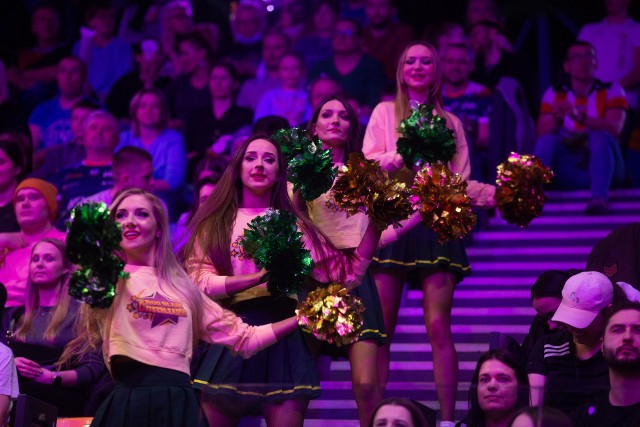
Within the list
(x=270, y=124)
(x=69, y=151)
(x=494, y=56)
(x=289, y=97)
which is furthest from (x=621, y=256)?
(x=69, y=151)

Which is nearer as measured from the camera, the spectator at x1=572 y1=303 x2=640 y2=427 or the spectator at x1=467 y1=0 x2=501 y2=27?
the spectator at x1=572 y1=303 x2=640 y2=427

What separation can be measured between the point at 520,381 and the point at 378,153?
1709 mm

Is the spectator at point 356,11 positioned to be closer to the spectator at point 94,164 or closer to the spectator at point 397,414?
the spectator at point 94,164

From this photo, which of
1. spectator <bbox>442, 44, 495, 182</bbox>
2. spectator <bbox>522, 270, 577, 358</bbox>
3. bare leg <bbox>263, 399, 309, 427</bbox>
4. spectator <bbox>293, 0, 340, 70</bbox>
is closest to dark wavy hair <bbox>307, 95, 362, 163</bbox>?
spectator <bbox>522, 270, 577, 358</bbox>

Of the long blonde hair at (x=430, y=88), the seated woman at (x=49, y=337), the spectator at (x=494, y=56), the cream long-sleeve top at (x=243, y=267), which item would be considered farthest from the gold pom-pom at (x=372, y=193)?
the spectator at (x=494, y=56)

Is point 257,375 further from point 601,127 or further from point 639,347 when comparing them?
point 601,127

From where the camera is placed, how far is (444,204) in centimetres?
512

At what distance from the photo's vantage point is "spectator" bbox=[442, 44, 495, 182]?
873 cm

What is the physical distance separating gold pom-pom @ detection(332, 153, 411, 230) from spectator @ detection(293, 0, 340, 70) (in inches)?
224

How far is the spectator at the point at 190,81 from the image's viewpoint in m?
10.4

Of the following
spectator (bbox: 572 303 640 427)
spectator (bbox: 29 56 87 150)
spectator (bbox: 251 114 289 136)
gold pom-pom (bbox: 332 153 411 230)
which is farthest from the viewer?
spectator (bbox: 29 56 87 150)

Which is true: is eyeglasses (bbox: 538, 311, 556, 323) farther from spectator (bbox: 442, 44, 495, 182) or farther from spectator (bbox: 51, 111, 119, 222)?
spectator (bbox: 51, 111, 119, 222)

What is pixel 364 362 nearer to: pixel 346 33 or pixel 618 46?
pixel 346 33

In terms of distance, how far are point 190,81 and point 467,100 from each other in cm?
289
